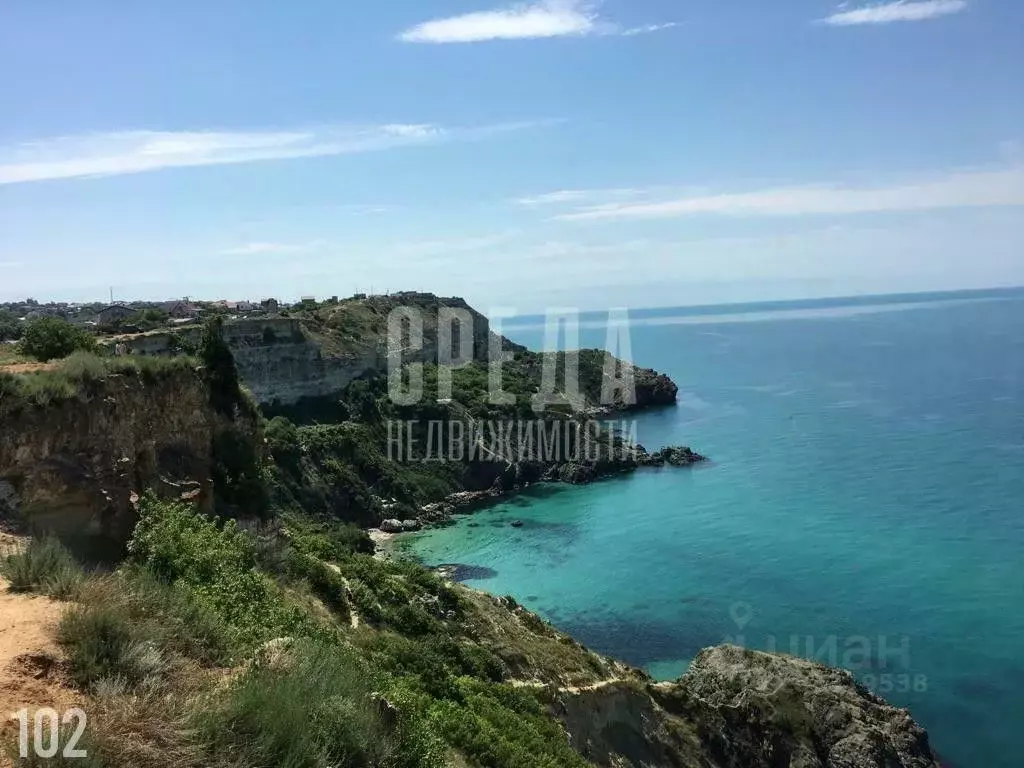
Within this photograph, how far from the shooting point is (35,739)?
452 cm

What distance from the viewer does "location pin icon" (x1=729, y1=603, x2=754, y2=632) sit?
29.3 metres

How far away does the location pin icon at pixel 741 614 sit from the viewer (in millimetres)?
29255

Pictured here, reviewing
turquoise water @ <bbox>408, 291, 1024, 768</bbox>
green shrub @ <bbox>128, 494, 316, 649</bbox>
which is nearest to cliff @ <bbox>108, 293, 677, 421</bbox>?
turquoise water @ <bbox>408, 291, 1024, 768</bbox>

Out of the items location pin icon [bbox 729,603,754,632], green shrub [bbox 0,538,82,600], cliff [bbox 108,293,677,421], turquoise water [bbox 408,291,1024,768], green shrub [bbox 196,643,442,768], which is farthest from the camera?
cliff [bbox 108,293,677,421]

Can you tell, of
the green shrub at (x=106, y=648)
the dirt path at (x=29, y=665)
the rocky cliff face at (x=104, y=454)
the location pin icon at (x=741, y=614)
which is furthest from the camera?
the location pin icon at (x=741, y=614)

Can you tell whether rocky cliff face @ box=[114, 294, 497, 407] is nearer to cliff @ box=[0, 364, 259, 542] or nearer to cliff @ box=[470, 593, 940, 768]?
cliff @ box=[0, 364, 259, 542]

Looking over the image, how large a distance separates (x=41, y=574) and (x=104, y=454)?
16.4 ft

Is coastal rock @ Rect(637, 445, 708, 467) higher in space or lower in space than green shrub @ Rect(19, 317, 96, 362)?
lower

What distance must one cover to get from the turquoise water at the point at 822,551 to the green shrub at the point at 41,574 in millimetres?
22619

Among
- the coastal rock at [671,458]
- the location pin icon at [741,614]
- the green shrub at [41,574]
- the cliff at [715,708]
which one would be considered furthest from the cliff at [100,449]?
the coastal rock at [671,458]

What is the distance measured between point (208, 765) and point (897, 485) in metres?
49.3

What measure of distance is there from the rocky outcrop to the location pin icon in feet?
25.0

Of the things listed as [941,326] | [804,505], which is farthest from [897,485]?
[941,326]

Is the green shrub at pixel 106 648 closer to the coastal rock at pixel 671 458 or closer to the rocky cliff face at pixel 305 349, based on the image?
the rocky cliff face at pixel 305 349
